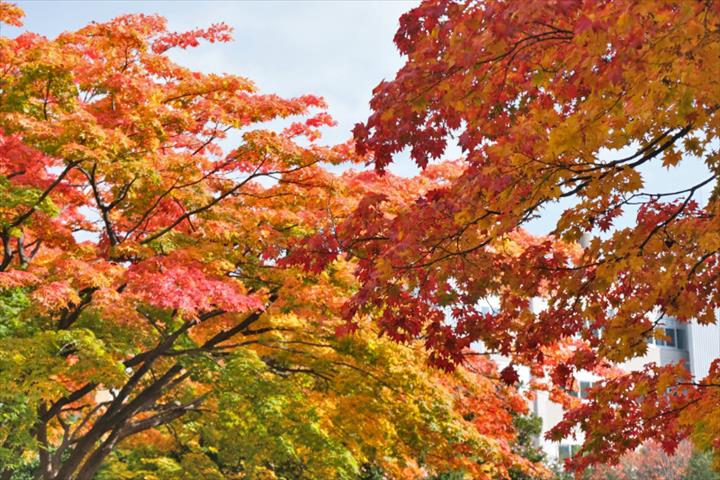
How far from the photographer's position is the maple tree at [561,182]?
4.37 meters

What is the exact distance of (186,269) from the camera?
11.2m

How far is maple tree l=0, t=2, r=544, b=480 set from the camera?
35.4 ft

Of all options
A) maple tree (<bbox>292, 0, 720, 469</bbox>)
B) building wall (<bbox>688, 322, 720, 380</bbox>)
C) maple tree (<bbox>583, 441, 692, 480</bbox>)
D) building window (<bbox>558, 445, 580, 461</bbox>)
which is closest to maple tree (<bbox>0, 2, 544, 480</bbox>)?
maple tree (<bbox>292, 0, 720, 469</bbox>)

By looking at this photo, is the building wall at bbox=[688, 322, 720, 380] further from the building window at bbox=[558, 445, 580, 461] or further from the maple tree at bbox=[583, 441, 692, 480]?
the maple tree at bbox=[583, 441, 692, 480]

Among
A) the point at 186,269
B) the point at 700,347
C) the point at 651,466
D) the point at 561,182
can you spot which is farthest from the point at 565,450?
the point at 561,182

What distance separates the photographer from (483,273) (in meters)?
7.54

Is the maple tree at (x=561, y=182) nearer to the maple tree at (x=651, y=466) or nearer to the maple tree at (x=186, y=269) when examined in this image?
the maple tree at (x=186, y=269)

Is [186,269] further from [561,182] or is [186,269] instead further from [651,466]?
[651,466]

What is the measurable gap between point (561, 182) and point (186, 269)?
671 centimetres

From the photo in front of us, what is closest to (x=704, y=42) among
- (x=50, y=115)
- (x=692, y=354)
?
(x=50, y=115)

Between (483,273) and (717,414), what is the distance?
7.80 feet

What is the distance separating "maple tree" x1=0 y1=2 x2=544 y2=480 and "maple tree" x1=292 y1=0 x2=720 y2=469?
303cm

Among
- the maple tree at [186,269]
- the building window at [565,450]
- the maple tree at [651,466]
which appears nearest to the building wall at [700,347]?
the building window at [565,450]

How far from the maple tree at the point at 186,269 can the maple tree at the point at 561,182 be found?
303 centimetres
